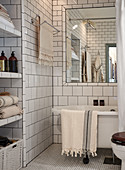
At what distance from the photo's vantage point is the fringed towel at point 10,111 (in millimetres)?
3445

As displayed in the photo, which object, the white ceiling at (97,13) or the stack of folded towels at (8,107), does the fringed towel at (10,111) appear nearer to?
the stack of folded towels at (8,107)

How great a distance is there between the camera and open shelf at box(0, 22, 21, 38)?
3418 mm

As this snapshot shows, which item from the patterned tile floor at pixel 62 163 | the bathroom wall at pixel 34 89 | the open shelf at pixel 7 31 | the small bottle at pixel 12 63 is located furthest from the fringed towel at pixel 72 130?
the open shelf at pixel 7 31

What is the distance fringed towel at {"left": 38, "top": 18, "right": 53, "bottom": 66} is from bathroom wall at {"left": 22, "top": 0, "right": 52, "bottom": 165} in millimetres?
87

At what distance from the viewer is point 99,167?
4082 millimetres

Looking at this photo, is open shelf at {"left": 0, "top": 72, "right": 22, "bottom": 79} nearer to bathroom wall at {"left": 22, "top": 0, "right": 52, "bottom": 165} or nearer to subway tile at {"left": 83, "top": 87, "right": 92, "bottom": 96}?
bathroom wall at {"left": 22, "top": 0, "right": 52, "bottom": 165}

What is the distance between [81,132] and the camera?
4172mm

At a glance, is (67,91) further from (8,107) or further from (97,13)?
(8,107)

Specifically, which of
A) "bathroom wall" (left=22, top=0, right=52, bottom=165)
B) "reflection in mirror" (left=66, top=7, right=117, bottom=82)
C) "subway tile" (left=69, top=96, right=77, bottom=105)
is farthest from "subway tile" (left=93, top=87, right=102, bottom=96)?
"bathroom wall" (left=22, top=0, right=52, bottom=165)

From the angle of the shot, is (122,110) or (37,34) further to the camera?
(37,34)

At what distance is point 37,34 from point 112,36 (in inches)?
56.6

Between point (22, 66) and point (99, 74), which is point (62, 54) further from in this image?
point (22, 66)

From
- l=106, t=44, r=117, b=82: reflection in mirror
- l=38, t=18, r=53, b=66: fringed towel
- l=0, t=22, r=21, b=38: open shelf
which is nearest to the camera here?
l=0, t=22, r=21, b=38: open shelf

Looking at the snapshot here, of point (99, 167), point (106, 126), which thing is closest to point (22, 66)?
point (106, 126)
